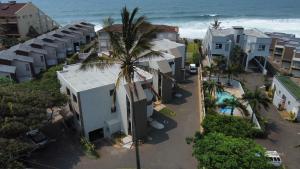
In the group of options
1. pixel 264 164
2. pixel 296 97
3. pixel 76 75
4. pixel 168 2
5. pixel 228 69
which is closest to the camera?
pixel 264 164

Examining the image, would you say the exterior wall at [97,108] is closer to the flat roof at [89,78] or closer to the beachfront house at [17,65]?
the flat roof at [89,78]

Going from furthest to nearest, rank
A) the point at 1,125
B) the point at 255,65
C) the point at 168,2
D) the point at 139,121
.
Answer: the point at 168,2 → the point at 255,65 → the point at 139,121 → the point at 1,125

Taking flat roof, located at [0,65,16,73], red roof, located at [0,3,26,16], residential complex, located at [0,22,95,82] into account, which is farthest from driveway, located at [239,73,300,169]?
red roof, located at [0,3,26,16]

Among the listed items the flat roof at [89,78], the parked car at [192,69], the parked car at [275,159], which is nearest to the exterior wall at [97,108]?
the flat roof at [89,78]

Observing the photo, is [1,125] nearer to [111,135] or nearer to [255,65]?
[111,135]

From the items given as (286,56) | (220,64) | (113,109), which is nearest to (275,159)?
(113,109)

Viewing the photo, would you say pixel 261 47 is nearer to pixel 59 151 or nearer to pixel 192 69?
pixel 192 69

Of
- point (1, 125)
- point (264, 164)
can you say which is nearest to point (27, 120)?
point (1, 125)
